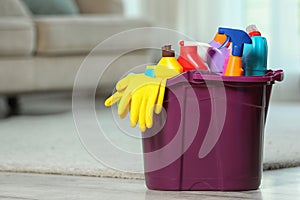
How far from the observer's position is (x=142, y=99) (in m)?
1.44

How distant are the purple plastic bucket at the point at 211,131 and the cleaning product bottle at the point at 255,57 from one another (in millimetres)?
25

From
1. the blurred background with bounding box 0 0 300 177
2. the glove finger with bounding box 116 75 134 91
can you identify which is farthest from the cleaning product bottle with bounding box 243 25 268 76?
the blurred background with bounding box 0 0 300 177

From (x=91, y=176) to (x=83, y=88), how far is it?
0.75ft

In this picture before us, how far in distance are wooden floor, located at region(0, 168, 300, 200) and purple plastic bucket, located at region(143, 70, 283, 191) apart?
0.04 metres

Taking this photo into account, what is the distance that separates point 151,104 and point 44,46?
1.83 metres

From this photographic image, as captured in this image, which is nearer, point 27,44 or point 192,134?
point 192,134

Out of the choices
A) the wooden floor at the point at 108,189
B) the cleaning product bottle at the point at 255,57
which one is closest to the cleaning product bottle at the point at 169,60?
the cleaning product bottle at the point at 255,57

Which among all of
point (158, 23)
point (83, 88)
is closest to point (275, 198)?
point (83, 88)

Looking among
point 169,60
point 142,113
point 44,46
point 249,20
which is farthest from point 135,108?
point 249,20

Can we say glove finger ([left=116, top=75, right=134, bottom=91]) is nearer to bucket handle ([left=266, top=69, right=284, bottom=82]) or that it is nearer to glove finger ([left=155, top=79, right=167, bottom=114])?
glove finger ([left=155, top=79, right=167, bottom=114])

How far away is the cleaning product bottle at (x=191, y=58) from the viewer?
4.83 feet

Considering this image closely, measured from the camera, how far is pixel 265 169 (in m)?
1.77

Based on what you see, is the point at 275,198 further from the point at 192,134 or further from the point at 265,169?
the point at 265,169

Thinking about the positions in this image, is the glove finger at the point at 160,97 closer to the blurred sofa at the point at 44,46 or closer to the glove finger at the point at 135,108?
the glove finger at the point at 135,108
